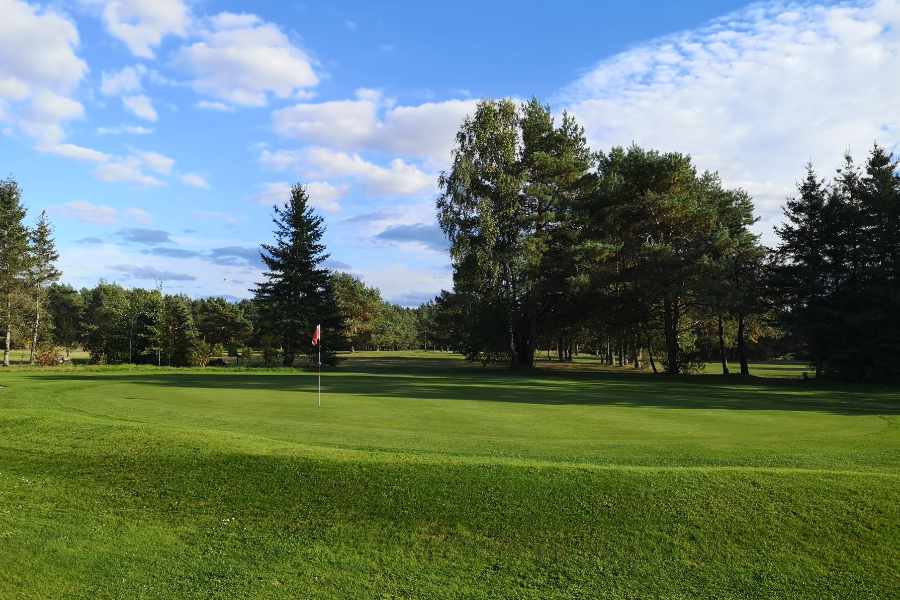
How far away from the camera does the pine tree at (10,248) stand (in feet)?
177

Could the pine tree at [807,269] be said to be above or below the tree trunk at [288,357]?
above

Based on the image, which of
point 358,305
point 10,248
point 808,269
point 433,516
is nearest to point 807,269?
point 808,269

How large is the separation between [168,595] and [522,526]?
432cm

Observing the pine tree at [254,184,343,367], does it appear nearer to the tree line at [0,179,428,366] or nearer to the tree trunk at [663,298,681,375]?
the tree line at [0,179,428,366]

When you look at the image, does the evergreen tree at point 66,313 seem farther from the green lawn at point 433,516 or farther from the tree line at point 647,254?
the green lawn at point 433,516

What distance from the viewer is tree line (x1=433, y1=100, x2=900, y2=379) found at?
38.6 metres

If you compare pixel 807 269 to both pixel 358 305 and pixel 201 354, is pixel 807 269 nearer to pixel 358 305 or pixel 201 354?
pixel 201 354

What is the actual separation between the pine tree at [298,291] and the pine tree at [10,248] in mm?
21422

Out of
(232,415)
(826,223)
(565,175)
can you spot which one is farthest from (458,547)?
(565,175)

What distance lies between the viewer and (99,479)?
9547mm

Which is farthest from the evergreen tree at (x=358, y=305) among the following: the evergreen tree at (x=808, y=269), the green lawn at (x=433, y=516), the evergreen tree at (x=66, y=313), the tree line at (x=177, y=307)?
the green lawn at (x=433, y=516)

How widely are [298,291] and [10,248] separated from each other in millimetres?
26178

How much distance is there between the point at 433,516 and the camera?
26.6ft

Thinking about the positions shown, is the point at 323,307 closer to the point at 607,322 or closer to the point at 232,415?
the point at 607,322
